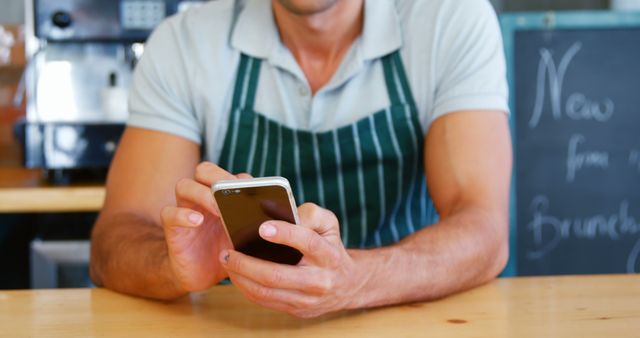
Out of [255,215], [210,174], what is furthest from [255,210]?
[210,174]

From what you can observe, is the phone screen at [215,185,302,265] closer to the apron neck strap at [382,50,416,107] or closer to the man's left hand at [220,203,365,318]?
the man's left hand at [220,203,365,318]

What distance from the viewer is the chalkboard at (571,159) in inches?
81.3

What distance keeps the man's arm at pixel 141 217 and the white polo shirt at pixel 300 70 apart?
0.04 m

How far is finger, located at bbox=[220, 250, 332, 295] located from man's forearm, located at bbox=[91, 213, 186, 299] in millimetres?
171

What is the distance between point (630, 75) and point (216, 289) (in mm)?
1424

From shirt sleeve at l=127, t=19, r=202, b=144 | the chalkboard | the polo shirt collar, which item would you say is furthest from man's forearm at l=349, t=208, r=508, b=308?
the chalkboard

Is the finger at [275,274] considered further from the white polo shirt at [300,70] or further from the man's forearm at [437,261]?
the white polo shirt at [300,70]

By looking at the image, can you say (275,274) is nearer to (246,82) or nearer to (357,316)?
(357,316)

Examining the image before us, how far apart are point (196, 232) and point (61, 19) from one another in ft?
4.50

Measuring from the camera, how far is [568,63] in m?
2.07

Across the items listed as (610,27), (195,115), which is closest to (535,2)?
(610,27)

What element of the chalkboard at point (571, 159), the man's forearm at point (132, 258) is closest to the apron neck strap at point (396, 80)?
the man's forearm at point (132, 258)

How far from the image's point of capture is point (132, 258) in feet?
3.51

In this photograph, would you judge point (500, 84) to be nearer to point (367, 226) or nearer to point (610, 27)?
point (367, 226)
